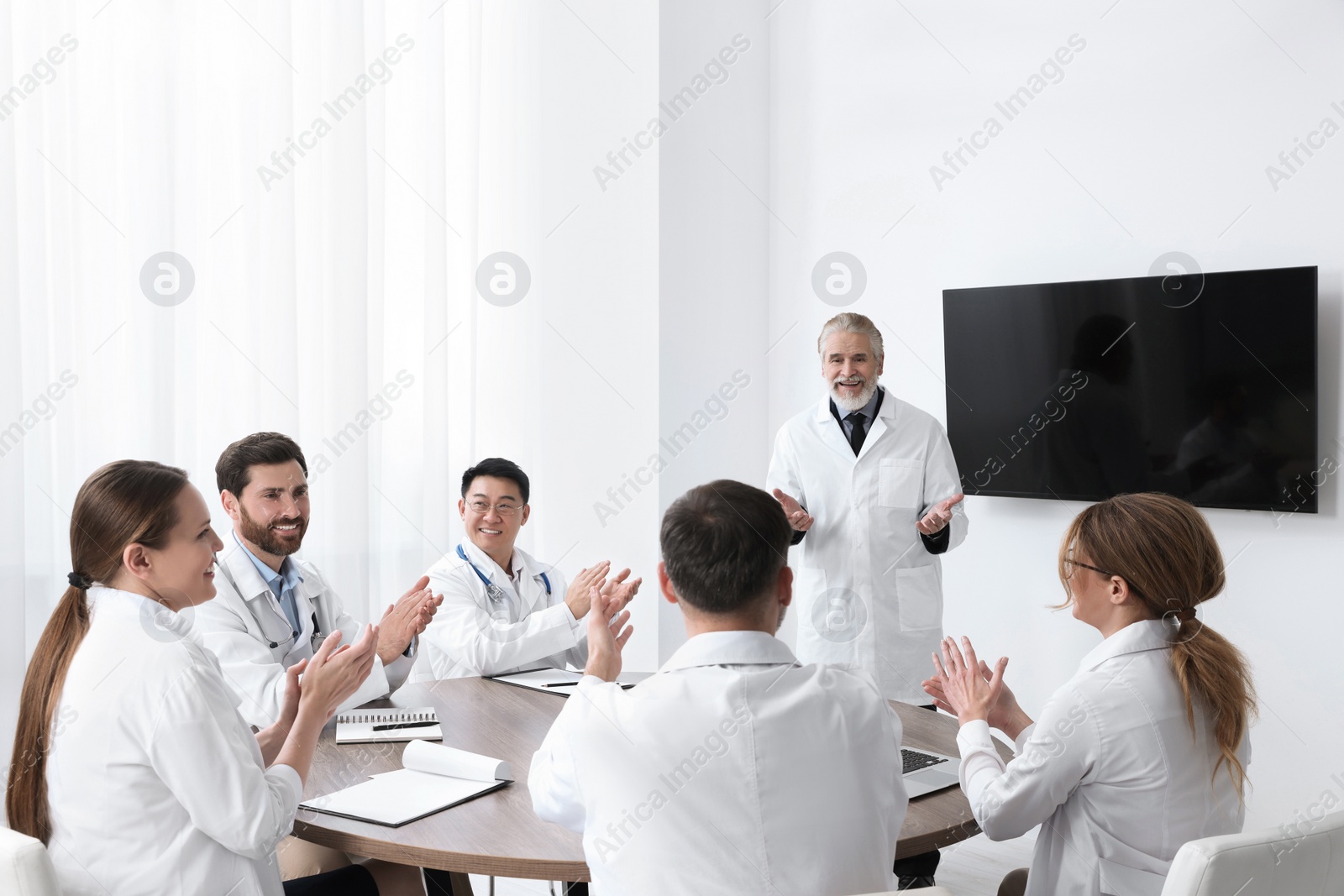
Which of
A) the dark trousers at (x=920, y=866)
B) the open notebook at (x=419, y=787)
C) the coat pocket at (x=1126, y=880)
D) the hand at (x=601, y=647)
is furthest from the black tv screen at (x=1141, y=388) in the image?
the open notebook at (x=419, y=787)

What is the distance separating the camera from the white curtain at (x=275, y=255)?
3377 millimetres

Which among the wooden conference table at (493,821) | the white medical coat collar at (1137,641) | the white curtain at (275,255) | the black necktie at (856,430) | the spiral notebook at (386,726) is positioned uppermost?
the white curtain at (275,255)

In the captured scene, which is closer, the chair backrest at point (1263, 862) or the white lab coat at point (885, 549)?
the chair backrest at point (1263, 862)

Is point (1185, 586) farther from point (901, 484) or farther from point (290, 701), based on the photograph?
point (901, 484)

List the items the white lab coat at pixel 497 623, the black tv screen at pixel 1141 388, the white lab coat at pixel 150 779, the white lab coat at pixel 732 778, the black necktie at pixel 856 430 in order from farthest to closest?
the black necktie at pixel 856 430
the black tv screen at pixel 1141 388
the white lab coat at pixel 497 623
the white lab coat at pixel 150 779
the white lab coat at pixel 732 778

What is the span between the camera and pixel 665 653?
5125 mm

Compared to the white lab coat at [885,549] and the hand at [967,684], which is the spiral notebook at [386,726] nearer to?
the hand at [967,684]

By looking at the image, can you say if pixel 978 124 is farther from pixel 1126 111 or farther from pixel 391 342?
pixel 391 342

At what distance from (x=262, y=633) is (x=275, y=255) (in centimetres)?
186

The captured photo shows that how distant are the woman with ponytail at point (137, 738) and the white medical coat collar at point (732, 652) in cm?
70

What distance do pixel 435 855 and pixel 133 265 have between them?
105 inches

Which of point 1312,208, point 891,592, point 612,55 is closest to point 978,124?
point 1312,208

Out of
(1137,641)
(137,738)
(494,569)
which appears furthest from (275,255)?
(1137,641)

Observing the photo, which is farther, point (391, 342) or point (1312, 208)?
point (391, 342)
